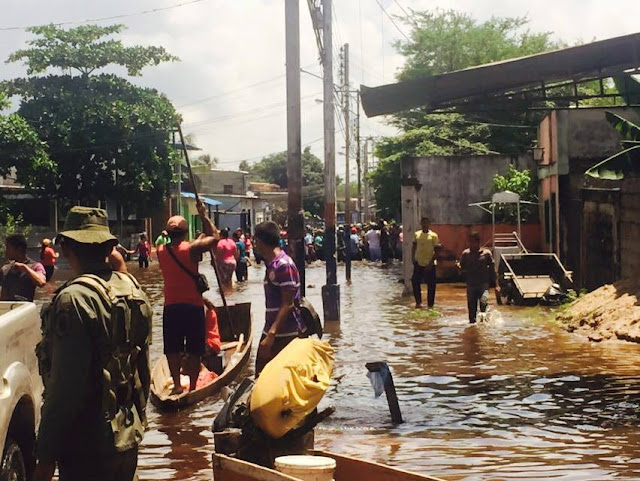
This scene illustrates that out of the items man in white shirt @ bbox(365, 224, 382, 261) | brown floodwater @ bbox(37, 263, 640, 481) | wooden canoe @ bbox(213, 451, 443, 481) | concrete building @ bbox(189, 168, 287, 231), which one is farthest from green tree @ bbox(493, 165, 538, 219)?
concrete building @ bbox(189, 168, 287, 231)

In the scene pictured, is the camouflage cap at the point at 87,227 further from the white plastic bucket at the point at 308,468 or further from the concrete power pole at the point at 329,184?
the concrete power pole at the point at 329,184

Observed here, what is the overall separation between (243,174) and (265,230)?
73.3m

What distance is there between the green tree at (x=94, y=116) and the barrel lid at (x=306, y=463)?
38477 millimetres

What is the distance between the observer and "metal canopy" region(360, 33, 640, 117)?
11680 mm

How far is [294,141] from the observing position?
1491cm

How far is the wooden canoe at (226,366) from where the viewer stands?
9.37 meters

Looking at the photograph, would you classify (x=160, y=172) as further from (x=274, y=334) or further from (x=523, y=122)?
(x=274, y=334)

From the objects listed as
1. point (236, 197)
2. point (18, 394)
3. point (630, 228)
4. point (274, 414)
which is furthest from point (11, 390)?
point (236, 197)

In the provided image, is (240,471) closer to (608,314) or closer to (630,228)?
(608,314)

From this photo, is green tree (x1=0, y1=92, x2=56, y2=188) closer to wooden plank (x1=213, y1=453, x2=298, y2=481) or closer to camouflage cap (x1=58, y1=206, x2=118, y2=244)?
wooden plank (x1=213, y1=453, x2=298, y2=481)

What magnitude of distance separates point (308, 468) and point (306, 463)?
0.04 metres

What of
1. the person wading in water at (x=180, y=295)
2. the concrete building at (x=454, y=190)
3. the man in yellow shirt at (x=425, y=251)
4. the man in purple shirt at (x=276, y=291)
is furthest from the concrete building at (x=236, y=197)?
the man in purple shirt at (x=276, y=291)

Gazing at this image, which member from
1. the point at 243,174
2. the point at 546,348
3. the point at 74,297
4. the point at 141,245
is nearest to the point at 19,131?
the point at 141,245

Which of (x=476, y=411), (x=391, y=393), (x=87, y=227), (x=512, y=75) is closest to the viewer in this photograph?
(x=87, y=227)
